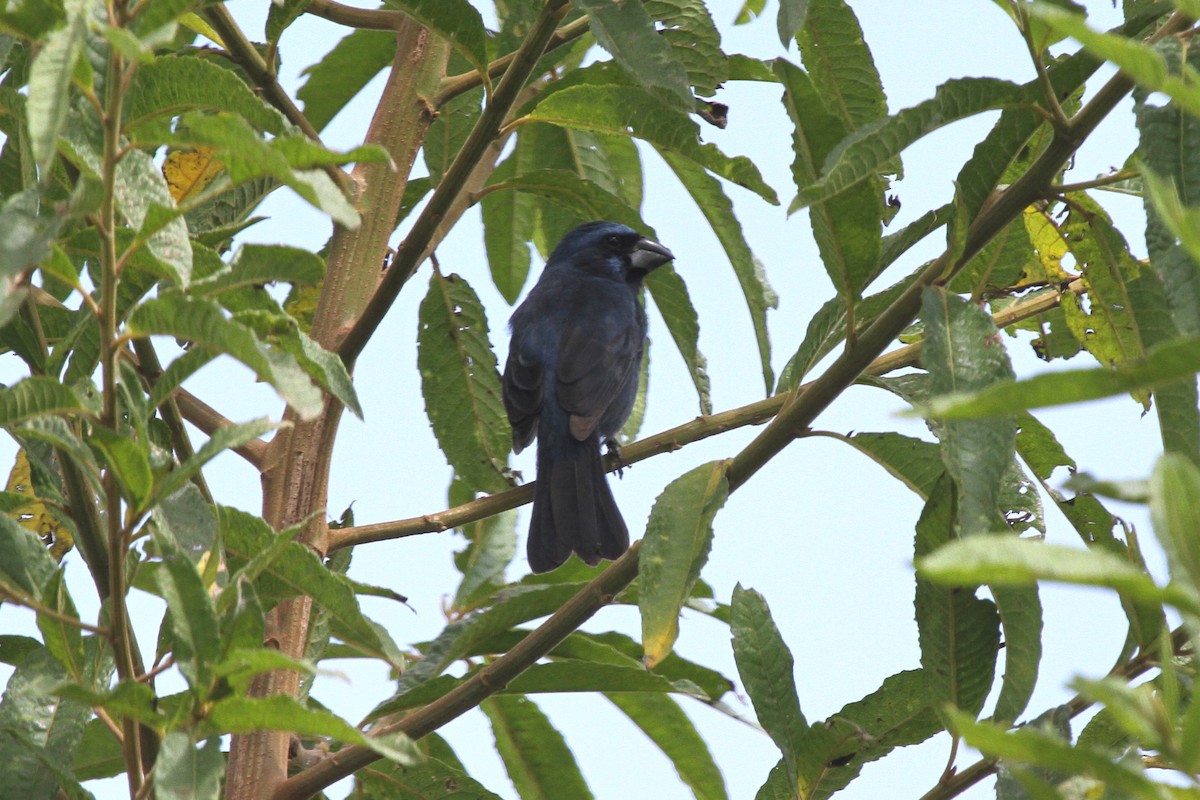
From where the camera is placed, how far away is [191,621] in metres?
1.56

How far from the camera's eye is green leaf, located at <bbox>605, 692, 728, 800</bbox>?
9.98ft

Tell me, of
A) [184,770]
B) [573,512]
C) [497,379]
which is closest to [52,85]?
[184,770]

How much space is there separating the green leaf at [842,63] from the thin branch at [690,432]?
0.54 metres

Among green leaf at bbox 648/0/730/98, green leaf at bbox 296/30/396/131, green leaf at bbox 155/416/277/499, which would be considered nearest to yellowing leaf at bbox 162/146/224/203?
green leaf at bbox 296/30/396/131

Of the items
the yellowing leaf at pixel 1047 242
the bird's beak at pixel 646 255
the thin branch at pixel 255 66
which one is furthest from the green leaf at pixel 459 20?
the bird's beak at pixel 646 255

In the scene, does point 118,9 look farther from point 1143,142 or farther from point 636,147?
point 636,147

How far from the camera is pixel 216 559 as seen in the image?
1.86 m

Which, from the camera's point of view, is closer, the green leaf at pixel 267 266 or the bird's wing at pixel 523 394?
the green leaf at pixel 267 266

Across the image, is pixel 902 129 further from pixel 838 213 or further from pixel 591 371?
pixel 591 371

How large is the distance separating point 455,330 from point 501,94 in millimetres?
1307

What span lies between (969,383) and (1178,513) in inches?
41.6

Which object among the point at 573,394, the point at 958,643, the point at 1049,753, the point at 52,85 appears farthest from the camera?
the point at 573,394

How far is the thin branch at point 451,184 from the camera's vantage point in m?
2.51

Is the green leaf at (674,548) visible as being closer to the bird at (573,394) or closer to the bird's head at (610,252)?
the bird at (573,394)
